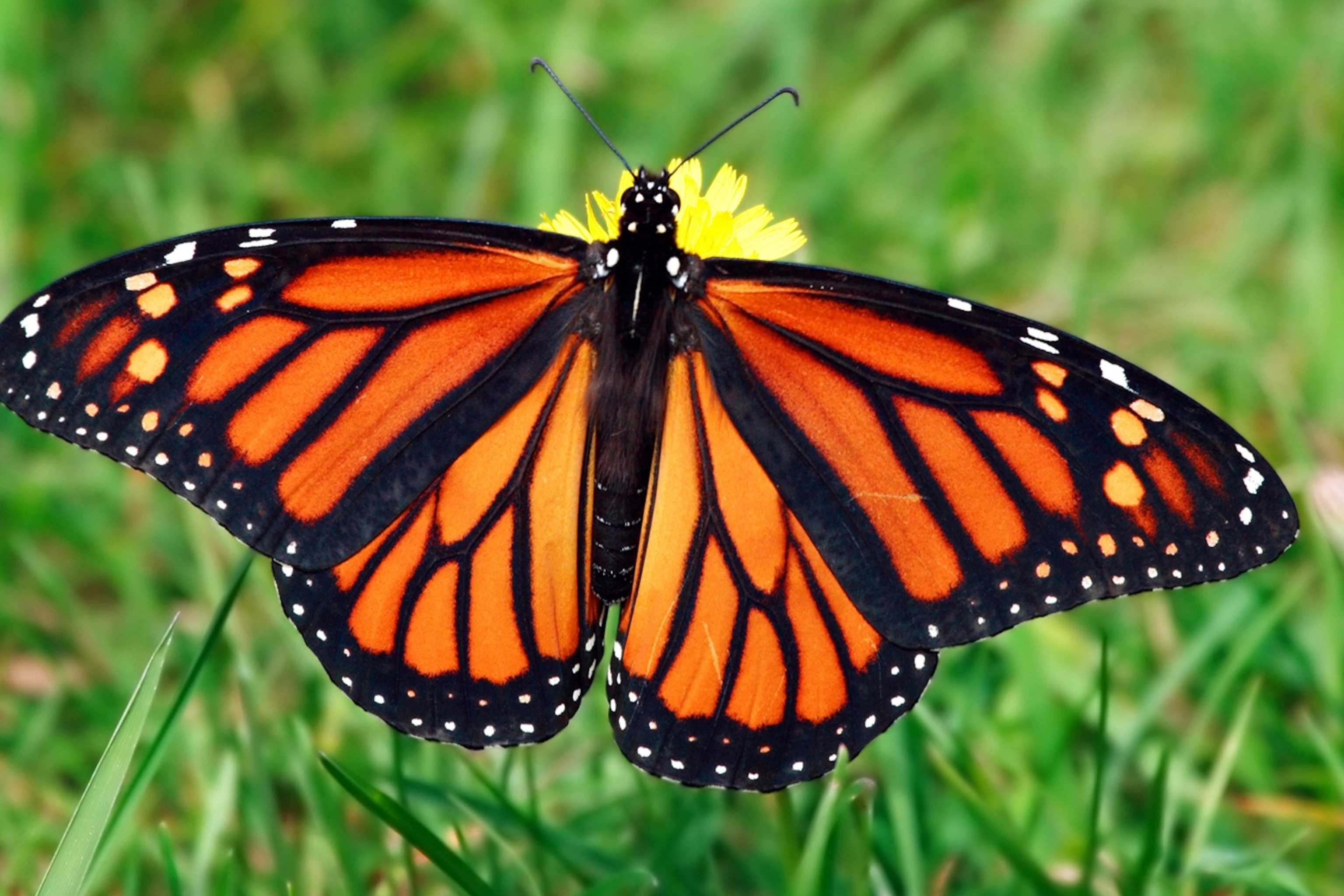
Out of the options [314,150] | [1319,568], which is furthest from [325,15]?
[1319,568]

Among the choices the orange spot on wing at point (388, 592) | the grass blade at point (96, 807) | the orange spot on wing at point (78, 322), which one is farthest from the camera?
the orange spot on wing at point (388, 592)

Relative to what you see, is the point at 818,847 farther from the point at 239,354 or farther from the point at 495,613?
the point at 239,354

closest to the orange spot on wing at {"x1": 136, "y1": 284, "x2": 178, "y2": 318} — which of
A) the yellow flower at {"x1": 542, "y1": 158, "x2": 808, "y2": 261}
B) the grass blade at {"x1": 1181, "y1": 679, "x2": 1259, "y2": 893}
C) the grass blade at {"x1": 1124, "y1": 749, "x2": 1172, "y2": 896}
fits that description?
the yellow flower at {"x1": 542, "y1": 158, "x2": 808, "y2": 261}

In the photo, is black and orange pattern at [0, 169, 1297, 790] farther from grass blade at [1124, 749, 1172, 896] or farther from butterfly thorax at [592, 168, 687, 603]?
grass blade at [1124, 749, 1172, 896]

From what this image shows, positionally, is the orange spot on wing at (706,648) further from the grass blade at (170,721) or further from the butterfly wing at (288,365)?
the grass blade at (170,721)

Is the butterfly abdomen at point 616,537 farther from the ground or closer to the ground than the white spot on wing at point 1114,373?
closer to the ground

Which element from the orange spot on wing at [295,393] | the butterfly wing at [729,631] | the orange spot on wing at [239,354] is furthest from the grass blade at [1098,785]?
the orange spot on wing at [239,354]

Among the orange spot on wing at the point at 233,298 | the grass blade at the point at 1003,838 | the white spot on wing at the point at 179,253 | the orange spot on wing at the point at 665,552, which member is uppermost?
the white spot on wing at the point at 179,253
